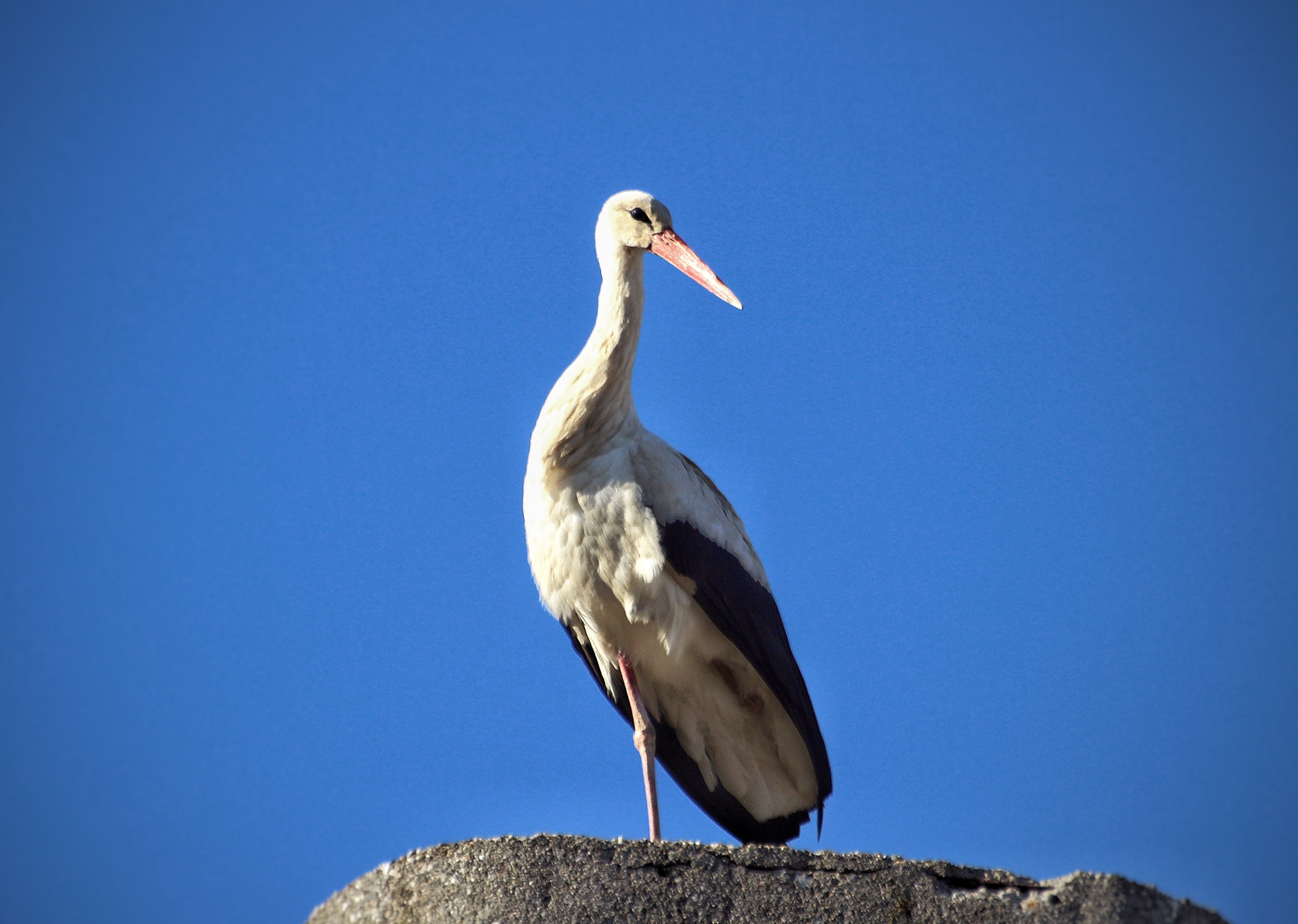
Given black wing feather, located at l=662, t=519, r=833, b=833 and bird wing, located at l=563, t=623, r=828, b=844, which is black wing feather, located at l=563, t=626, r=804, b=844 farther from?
black wing feather, located at l=662, t=519, r=833, b=833

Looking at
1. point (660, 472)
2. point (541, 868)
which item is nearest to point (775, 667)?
point (660, 472)

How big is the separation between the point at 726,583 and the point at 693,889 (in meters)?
1.86

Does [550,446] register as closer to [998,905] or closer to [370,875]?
[370,875]

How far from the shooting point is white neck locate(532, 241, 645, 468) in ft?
17.4

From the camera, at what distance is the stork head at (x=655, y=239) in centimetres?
576

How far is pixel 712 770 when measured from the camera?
19.0 ft

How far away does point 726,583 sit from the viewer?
211 inches

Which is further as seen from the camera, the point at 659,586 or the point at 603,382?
the point at 603,382

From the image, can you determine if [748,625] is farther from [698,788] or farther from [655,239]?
[655,239]

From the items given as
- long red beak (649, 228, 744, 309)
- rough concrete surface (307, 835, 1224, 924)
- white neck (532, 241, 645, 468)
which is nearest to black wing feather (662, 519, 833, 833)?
white neck (532, 241, 645, 468)

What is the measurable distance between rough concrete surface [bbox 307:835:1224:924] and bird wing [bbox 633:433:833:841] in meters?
1.61

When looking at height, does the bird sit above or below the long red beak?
below

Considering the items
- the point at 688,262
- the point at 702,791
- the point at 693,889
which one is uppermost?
the point at 688,262

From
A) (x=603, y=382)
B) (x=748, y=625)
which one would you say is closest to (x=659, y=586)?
(x=748, y=625)
